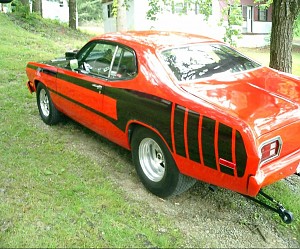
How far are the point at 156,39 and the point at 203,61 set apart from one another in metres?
0.64

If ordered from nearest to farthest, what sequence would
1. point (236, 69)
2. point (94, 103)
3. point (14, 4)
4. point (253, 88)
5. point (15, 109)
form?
point (253, 88) < point (236, 69) < point (94, 103) < point (15, 109) < point (14, 4)

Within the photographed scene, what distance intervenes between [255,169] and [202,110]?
653 mm

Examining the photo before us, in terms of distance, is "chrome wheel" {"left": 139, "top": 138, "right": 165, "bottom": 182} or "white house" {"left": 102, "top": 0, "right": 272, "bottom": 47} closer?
"chrome wheel" {"left": 139, "top": 138, "right": 165, "bottom": 182}

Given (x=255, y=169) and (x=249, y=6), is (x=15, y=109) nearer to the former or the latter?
(x=255, y=169)

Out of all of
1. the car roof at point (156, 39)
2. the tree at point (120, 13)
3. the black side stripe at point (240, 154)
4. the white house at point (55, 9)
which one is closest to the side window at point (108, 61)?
the car roof at point (156, 39)

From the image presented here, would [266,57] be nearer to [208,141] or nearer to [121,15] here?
[121,15]

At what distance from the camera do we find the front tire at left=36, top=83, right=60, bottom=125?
5.67 m

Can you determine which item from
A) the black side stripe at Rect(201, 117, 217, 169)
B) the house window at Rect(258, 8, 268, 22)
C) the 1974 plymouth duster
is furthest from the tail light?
the house window at Rect(258, 8, 268, 22)

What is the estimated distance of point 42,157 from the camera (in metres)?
4.61

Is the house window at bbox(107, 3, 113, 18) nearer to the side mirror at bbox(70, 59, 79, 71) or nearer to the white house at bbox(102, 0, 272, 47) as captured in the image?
the white house at bbox(102, 0, 272, 47)

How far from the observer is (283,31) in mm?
5742

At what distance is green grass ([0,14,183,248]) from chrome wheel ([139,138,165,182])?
0.39 meters

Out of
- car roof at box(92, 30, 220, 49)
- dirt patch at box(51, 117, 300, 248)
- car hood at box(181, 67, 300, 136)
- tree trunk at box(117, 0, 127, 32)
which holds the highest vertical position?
tree trunk at box(117, 0, 127, 32)

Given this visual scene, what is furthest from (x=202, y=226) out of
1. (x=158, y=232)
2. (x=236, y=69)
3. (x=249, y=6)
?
(x=249, y=6)
